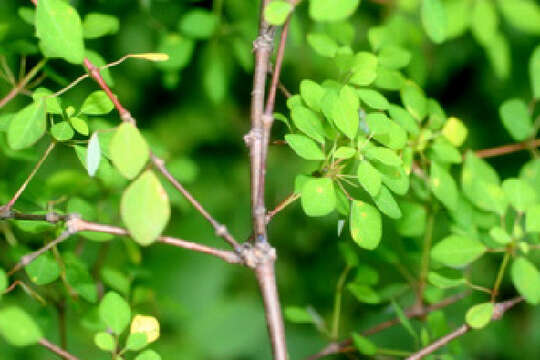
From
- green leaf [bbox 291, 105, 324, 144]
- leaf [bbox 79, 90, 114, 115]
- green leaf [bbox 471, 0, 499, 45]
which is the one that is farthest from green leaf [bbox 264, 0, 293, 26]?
green leaf [bbox 471, 0, 499, 45]

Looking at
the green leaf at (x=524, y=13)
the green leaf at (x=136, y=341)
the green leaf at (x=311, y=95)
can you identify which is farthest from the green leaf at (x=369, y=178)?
the green leaf at (x=524, y=13)

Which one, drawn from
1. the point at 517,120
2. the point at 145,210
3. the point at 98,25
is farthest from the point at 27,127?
the point at 517,120

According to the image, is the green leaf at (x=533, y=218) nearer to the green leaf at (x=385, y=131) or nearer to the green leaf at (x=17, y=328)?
the green leaf at (x=385, y=131)

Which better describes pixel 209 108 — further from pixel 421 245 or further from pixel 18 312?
pixel 18 312

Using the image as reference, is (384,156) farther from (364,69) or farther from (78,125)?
(78,125)

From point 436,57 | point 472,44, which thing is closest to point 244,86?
point 436,57

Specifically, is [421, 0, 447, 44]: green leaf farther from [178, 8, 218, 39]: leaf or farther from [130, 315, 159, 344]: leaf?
[130, 315, 159, 344]: leaf

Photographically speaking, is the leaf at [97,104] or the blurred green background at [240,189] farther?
the blurred green background at [240,189]
